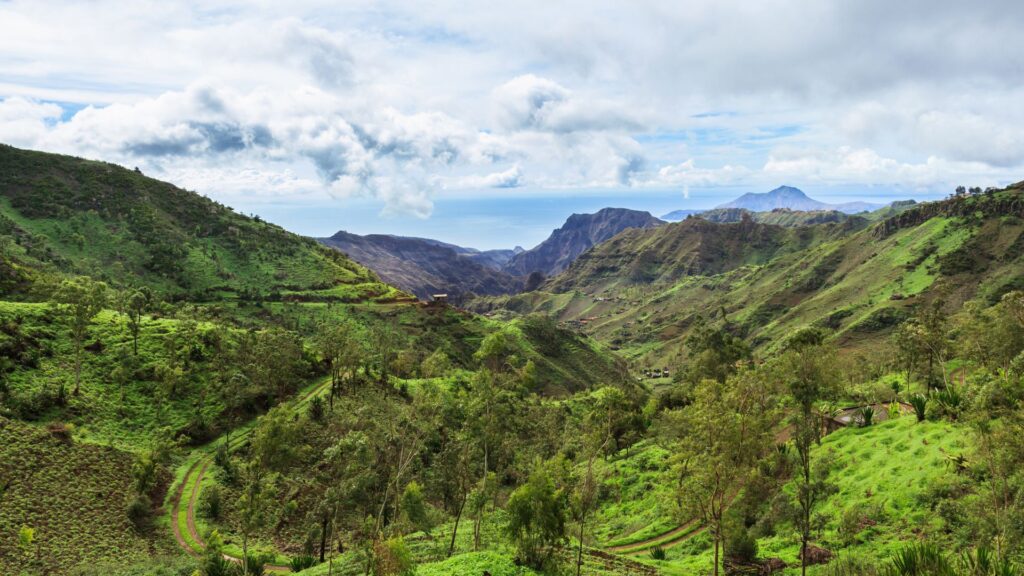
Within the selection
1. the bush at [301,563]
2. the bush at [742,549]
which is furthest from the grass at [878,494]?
the bush at [301,563]

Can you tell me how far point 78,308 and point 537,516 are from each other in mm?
73287

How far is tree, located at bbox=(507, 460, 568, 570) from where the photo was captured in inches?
1314

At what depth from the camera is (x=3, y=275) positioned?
94.7 metres

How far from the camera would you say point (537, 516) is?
33750mm

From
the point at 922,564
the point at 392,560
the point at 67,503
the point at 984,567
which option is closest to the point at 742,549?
the point at 984,567

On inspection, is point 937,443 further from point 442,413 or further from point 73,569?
point 73,569

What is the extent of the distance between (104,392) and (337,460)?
2238 inches

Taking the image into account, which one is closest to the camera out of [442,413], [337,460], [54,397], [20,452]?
[337,460]

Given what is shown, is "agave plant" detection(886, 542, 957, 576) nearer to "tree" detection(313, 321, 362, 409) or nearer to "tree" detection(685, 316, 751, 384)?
"tree" detection(685, 316, 751, 384)

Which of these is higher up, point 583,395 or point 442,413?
point 442,413

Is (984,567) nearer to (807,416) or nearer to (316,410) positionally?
(807,416)

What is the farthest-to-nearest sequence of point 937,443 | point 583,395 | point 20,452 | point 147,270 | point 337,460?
point 147,270, point 583,395, point 20,452, point 937,443, point 337,460

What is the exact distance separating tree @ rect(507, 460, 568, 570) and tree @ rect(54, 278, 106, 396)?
6775cm

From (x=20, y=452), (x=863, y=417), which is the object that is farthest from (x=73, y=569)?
(x=863, y=417)
